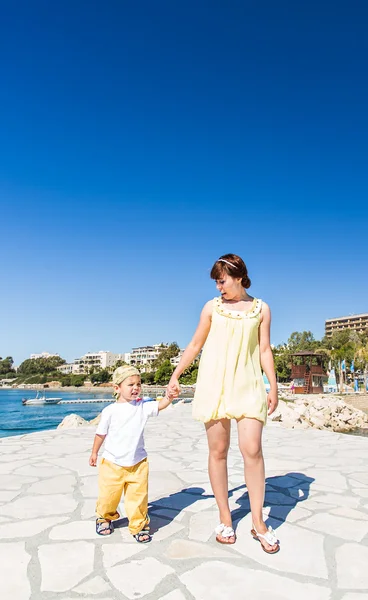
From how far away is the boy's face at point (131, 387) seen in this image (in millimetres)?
2922

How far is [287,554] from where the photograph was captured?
2.58 m

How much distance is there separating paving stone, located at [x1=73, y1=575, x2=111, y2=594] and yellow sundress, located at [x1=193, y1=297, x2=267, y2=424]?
98 cm

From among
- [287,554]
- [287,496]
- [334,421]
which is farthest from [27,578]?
[334,421]

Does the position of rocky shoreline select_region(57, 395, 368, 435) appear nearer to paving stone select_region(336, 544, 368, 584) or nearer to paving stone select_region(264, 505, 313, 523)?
paving stone select_region(264, 505, 313, 523)

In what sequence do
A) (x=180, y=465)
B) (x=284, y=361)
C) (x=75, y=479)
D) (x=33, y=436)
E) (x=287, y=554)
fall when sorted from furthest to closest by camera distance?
(x=284, y=361) → (x=33, y=436) → (x=180, y=465) → (x=75, y=479) → (x=287, y=554)

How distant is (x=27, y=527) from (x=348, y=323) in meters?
141

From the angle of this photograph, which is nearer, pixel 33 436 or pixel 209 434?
pixel 209 434

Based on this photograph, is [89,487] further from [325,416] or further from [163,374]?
[163,374]

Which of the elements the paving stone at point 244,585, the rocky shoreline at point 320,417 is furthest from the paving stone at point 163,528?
the rocky shoreline at point 320,417

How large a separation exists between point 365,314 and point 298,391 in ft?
326

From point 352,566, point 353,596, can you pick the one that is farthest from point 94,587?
point 352,566

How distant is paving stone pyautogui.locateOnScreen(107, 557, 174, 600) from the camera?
7.00ft

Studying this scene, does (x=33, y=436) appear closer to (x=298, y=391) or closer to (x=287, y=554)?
(x=287, y=554)

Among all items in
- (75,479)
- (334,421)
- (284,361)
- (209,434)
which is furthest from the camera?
(284,361)
